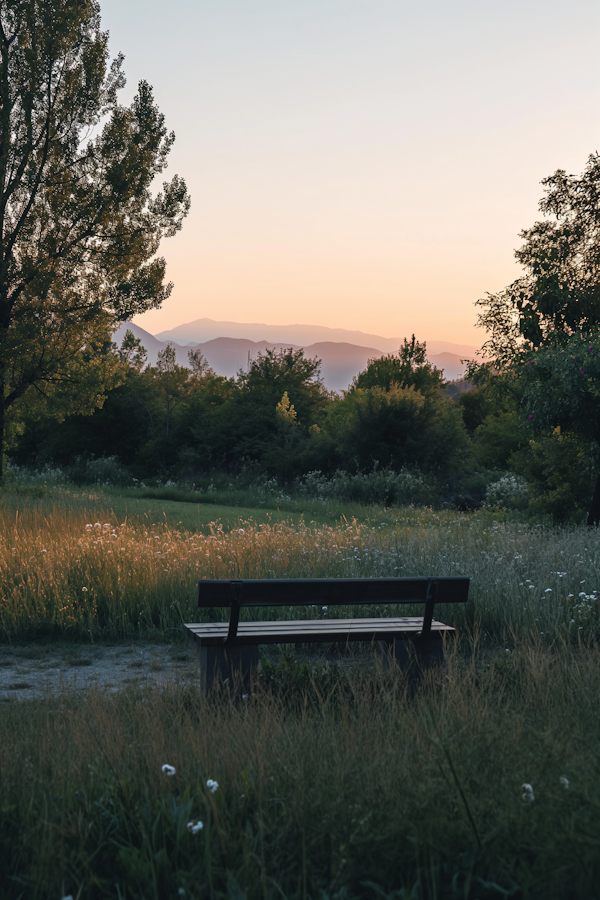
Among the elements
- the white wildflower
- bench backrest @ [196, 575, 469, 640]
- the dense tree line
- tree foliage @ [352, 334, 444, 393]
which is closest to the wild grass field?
the white wildflower

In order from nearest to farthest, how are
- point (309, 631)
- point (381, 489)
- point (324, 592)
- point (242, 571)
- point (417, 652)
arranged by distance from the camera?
1. point (324, 592)
2. point (309, 631)
3. point (417, 652)
4. point (242, 571)
5. point (381, 489)

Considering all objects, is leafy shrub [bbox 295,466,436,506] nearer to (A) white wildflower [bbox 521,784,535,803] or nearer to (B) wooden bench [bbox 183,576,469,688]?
(B) wooden bench [bbox 183,576,469,688]

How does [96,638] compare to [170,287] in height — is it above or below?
below

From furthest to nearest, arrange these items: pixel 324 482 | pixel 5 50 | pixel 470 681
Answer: pixel 324 482, pixel 5 50, pixel 470 681

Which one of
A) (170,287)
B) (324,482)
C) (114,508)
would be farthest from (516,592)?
(324,482)

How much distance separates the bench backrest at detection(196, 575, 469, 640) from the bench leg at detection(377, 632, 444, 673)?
133 millimetres

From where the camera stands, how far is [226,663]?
4.68m

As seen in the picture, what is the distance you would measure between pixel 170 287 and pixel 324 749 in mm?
18171

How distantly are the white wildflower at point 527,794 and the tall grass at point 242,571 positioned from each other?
10.9 ft

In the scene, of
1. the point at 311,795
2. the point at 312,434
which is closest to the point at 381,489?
the point at 312,434

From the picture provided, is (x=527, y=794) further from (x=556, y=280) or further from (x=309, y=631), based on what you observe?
(x=556, y=280)

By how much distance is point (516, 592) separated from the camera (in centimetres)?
696

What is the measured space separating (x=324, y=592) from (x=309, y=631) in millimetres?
474

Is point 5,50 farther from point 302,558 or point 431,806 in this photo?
point 431,806
